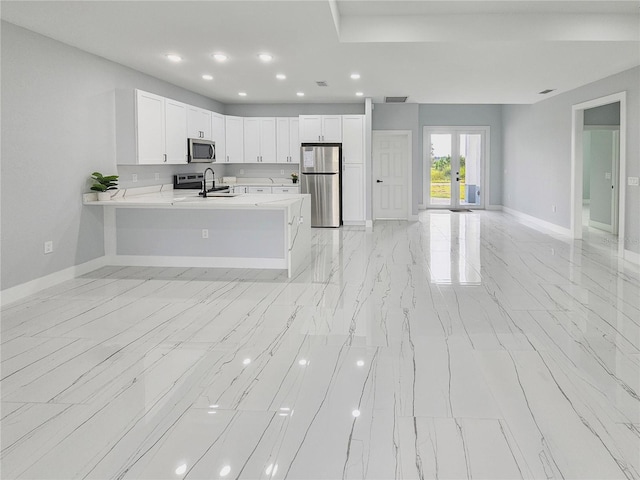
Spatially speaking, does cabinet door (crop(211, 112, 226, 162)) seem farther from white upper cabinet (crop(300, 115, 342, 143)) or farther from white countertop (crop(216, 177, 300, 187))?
white upper cabinet (crop(300, 115, 342, 143))

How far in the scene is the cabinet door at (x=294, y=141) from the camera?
417 inches

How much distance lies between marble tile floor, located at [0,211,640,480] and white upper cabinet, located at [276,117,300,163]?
17.5ft

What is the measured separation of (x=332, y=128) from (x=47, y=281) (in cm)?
644

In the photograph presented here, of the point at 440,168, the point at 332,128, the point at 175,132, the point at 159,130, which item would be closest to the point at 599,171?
the point at 440,168

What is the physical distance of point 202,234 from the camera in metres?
6.34

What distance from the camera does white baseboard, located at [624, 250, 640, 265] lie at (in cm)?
672

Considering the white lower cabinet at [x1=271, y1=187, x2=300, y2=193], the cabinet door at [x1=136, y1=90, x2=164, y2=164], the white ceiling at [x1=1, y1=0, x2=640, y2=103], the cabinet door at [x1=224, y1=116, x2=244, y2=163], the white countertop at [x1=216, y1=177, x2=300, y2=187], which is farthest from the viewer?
the white countertop at [x1=216, y1=177, x2=300, y2=187]

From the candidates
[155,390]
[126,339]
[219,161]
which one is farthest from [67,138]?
[219,161]

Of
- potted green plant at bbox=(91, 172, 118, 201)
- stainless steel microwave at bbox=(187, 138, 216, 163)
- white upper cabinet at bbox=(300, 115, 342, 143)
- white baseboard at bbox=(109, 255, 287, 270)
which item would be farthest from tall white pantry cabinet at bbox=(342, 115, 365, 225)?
potted green plant at bbox=(91, 172, 118, 201)

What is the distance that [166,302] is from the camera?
15.6ft

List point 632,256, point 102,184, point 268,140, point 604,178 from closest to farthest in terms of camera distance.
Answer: point 102,184, point 632,256, point 604,178, point 268,140

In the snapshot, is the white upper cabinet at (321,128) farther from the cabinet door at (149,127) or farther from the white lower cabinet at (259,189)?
the cabinet door at (149,127)

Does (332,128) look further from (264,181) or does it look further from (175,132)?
(175,132)

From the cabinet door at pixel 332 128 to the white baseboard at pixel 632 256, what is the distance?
17.9 ft
